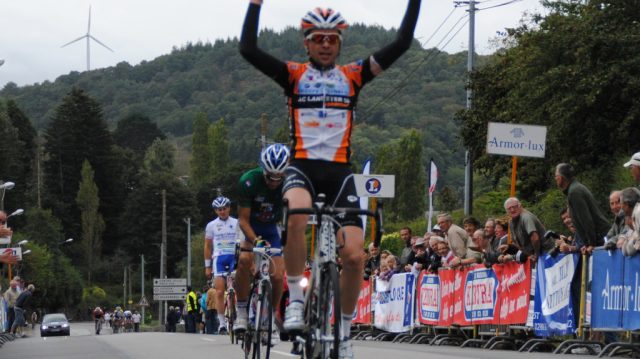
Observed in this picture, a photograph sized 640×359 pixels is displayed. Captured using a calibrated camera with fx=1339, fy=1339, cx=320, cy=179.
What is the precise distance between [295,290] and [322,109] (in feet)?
4.18

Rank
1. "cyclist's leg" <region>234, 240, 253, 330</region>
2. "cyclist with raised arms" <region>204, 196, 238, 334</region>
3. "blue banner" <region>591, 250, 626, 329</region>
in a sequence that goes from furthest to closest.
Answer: "cyclist with raised arms" <region>204, 196, 238, 334</region>
"blue banner" <region>591, 250, 626, 329</region>
"cyclist's leg" <region>234, 240, 253, 330</region>

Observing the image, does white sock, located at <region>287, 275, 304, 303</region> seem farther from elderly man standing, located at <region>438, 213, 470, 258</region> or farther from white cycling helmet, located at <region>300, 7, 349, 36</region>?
elderly man standing, located at <region>438, 213, 470, 258</region>

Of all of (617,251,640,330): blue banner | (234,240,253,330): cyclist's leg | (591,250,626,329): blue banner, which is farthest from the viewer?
(591,250,626,329): blue banner

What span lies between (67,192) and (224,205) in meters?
144

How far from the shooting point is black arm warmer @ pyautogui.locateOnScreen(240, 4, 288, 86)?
9195 millimetres

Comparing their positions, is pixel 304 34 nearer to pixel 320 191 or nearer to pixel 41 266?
pixel 320 191

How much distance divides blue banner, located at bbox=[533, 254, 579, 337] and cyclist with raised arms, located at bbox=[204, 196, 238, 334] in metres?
3.99

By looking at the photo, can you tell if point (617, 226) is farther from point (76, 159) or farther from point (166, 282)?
point (76, 159)

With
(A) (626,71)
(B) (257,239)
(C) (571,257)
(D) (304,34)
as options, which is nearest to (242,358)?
(B) (257,239)

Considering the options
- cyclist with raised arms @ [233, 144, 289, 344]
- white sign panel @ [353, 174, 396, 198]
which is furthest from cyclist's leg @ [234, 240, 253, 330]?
white sign panel @ [353, 174, 396, 198]

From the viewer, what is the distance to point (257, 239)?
40.5ft

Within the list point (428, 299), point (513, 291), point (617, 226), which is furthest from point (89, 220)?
point (617, 226)

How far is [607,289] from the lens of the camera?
1520cm

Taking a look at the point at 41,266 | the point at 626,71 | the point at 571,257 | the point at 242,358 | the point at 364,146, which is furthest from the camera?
the point at 364,146
